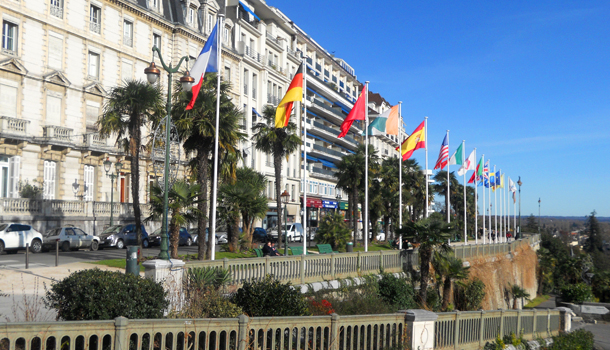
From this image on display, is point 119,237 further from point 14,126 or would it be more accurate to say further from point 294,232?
point 294,232

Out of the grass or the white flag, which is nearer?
the white flag

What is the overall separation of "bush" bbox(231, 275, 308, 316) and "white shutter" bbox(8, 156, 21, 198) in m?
27.6

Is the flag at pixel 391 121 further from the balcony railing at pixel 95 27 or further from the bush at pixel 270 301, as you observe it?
the balcony railing at pixel 95 27

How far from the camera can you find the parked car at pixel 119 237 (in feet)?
104

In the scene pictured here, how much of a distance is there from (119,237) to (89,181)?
8.56 meters

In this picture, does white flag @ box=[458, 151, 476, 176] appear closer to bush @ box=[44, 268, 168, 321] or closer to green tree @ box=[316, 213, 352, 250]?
green tree @ box=[316, 213, 352, 250]

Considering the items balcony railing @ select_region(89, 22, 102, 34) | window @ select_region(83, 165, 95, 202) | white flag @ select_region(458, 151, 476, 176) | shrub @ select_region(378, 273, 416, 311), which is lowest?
shrub @ select_region(378, 273, 416, 311)

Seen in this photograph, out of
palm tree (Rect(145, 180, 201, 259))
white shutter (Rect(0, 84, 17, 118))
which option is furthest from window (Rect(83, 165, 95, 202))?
palm tree (Rect(145, 180, 201, 259))

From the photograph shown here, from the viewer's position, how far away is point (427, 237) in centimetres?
2211

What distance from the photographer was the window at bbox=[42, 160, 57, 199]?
116ft

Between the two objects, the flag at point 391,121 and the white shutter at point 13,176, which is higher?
the flag at point 391,121

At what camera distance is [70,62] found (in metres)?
37.3

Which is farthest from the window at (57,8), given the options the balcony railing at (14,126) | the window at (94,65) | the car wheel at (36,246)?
Result: the car wheel at (36,246)

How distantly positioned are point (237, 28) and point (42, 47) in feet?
74.7
